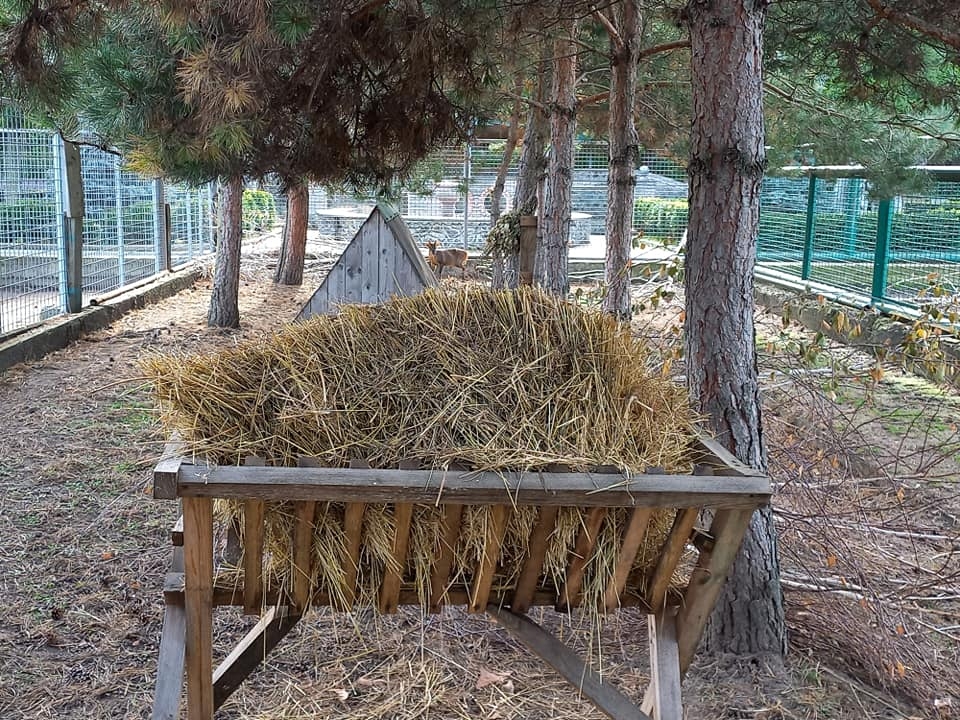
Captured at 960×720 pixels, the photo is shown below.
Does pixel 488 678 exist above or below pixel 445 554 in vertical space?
below

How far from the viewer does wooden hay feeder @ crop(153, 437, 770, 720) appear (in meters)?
2.17

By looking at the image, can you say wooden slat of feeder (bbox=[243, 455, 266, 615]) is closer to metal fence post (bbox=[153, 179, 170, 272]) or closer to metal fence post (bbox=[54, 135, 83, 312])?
metal fence post (bbox=[54, 135, 83, 312])

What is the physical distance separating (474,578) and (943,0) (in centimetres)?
354

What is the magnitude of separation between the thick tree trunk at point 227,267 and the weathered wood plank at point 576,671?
8.73 m

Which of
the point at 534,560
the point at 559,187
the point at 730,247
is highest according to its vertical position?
the point at 559,187

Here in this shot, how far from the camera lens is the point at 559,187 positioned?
6.91m

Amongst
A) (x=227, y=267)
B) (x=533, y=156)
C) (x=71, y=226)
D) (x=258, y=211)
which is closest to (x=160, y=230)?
(x=227, y=267)

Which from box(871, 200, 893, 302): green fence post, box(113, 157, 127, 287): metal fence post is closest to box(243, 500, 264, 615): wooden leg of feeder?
box(113, 157, 127, 287): metal fence post

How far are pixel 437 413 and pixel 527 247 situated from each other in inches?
178

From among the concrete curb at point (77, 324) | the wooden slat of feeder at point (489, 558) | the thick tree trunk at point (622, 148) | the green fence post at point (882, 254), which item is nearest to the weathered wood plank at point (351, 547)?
the wooden slat of feeder at point (489, 558)

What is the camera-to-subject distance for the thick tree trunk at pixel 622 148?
659cm

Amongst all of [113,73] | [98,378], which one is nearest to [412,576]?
[113,73]

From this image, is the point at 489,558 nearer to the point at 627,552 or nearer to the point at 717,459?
the point at 627,552

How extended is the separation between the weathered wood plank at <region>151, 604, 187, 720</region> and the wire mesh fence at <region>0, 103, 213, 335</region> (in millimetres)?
6052
